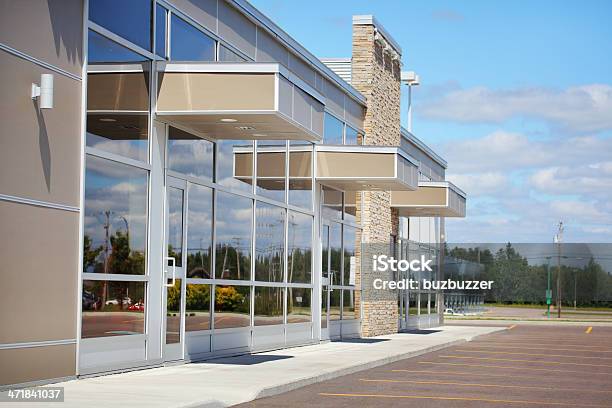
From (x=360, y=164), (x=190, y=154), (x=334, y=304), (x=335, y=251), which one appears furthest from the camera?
(x=335, y=251)

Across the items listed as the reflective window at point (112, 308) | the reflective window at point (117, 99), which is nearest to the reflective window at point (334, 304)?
the reflective window at point (112, 308)

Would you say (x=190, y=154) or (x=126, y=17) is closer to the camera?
(x=126, y=17)

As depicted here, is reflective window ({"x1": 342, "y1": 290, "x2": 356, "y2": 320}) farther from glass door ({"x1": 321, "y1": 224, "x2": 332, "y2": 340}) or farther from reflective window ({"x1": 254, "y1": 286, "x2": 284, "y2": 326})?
reflective window ({"x1": 254, "y1": 286, "x2": 284, "y2": 326})

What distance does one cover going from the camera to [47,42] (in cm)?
1446

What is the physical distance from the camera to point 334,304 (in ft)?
95.2

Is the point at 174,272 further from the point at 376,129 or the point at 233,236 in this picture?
the point at 376,129

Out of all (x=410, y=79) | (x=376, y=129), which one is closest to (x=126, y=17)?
(x=376, y=129)

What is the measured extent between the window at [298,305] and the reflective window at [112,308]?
26.4 ft

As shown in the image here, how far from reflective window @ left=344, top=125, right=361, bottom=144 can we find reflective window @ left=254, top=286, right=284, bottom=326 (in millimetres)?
6564

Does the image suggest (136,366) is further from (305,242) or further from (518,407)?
(305,242)

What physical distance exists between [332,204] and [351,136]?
2419 millimetres

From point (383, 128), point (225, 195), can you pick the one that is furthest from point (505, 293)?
point (225, 195)

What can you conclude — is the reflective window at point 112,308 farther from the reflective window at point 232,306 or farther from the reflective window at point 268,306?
the reflective window at point 268,306

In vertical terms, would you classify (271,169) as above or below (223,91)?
below
